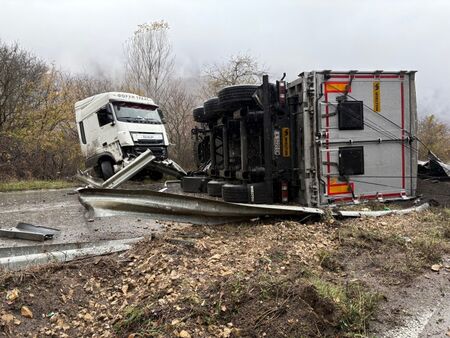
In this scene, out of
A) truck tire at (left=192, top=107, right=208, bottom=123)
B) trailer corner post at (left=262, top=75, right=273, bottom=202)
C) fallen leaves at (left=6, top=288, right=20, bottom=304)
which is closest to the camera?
fallen leaves at (left=6, top=288, right=20, bottom=304)

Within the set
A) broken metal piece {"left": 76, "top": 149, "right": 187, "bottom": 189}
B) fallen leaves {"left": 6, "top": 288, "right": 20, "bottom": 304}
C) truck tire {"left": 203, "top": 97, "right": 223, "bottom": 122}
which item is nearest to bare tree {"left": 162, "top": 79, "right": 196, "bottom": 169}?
broken metal piece {"left": 76, "top": 149, "right": 187, "bottom": 189}

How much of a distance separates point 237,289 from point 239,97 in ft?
13.4

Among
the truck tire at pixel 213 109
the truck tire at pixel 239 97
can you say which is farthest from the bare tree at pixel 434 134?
the truck tire at pixel 239 97

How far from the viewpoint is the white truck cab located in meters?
11.3

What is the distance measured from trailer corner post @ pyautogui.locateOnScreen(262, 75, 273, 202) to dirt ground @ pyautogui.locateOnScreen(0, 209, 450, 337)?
1800 mm

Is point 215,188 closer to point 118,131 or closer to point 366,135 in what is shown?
point 366,135

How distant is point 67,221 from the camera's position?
5.84m

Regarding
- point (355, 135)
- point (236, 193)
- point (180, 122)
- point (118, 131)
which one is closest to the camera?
point (236, 193)

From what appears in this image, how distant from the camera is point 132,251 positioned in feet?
12.4

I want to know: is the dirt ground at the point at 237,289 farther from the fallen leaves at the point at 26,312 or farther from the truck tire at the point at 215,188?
the truck tire at the point at 215,188

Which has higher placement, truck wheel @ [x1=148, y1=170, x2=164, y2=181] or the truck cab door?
the truck cab door

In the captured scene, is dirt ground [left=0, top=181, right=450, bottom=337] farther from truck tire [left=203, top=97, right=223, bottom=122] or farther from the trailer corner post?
truck tire [left=203, top=97, right=223, bottom=122]

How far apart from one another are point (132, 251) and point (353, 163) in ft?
12.9

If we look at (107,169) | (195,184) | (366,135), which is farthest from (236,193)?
(107,169)
